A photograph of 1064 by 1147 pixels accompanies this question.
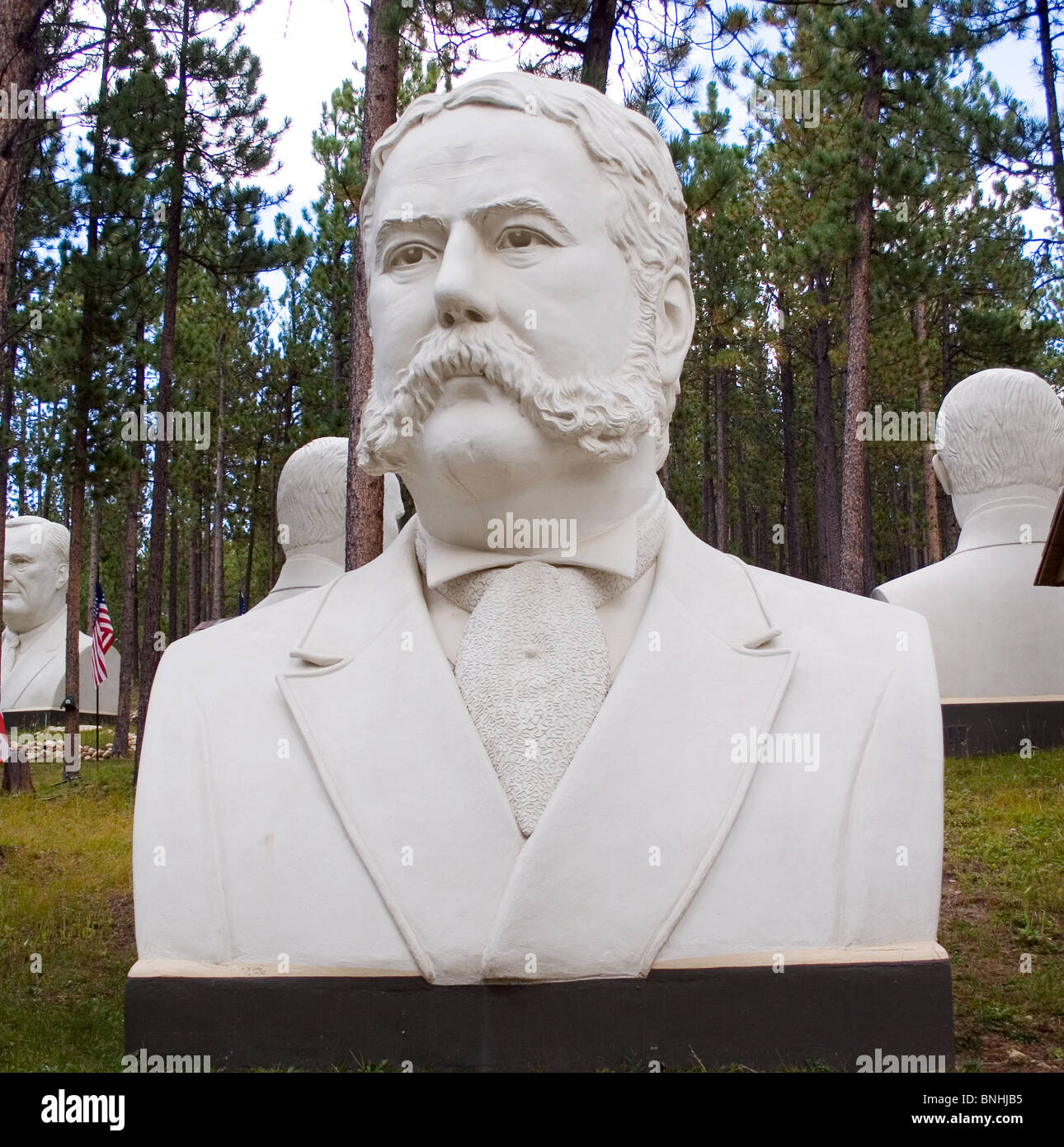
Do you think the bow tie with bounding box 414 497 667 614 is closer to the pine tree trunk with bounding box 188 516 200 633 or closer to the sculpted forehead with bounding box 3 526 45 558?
the sculpted forehead with bounding box 3 526 45 558

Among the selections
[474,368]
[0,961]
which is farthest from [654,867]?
[0,961]

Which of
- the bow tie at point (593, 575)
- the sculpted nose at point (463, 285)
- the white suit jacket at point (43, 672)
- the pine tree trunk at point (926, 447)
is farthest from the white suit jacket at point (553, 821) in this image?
the pine tree trunk at point (926, 447)

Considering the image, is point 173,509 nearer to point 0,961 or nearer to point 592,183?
point 0,961

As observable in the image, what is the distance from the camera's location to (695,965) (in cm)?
320

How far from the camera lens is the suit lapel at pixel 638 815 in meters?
3.16

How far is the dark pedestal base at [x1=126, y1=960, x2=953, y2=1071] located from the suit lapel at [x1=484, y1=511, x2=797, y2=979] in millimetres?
105

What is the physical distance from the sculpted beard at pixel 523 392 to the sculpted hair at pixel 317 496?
6.41 meters

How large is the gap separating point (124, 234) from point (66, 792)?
5193 millimetres

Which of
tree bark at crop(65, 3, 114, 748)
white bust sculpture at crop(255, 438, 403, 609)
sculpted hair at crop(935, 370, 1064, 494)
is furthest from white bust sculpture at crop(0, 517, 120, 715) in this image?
sculpted hair at crop(935, 370, 1064, 494)

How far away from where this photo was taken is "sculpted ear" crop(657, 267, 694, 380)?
376 centimetres

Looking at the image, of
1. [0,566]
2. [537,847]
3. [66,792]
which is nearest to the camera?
[537,847]

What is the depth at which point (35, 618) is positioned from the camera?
56.7 ft

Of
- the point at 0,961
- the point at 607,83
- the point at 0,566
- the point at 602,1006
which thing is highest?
the point at 607,83

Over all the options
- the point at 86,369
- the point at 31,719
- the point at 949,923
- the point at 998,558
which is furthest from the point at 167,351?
the point at 949,923
